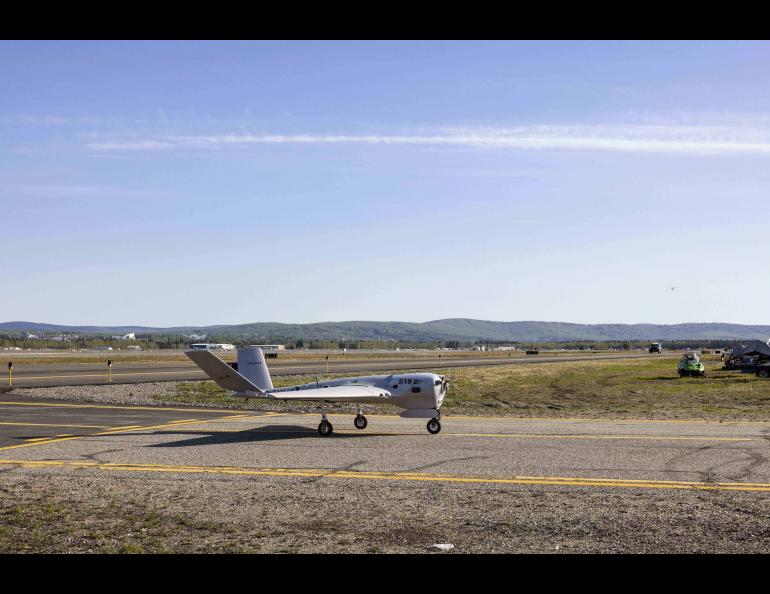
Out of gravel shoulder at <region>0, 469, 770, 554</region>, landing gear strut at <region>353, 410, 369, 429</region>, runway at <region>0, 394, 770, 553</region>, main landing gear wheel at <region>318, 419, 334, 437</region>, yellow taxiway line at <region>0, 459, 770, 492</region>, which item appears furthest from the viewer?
landing gear strut at <region>353, 410, 369, 429</region>

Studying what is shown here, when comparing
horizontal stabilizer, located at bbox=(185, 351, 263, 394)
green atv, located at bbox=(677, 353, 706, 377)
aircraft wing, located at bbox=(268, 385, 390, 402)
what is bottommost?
green atv, located at bbox=(677, 353, 706, 377)

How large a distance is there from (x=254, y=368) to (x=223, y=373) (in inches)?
105

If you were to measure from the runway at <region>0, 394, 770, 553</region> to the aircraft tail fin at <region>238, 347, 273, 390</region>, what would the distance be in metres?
1.80

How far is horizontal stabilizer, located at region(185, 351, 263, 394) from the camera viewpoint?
26625 millimetres

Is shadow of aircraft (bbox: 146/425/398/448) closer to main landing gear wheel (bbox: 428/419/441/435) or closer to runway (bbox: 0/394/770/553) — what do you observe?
runway (bbox: 0/394/770/553)

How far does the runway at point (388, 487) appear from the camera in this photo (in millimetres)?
12180

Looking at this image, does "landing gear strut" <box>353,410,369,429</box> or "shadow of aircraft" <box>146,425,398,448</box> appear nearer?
"shadow of aircraft" <box>146,425,398,448</box>

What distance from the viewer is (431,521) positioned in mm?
13414

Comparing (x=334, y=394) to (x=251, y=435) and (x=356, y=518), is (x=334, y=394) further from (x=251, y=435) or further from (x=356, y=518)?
(x=356, y=518)

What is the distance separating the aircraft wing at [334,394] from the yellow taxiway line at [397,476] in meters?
6.61

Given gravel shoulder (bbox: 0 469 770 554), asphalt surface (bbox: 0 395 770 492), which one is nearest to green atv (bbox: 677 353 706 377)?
asphalt surface (bbox: 0 395 770 492)

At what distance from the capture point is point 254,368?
29.3 m
